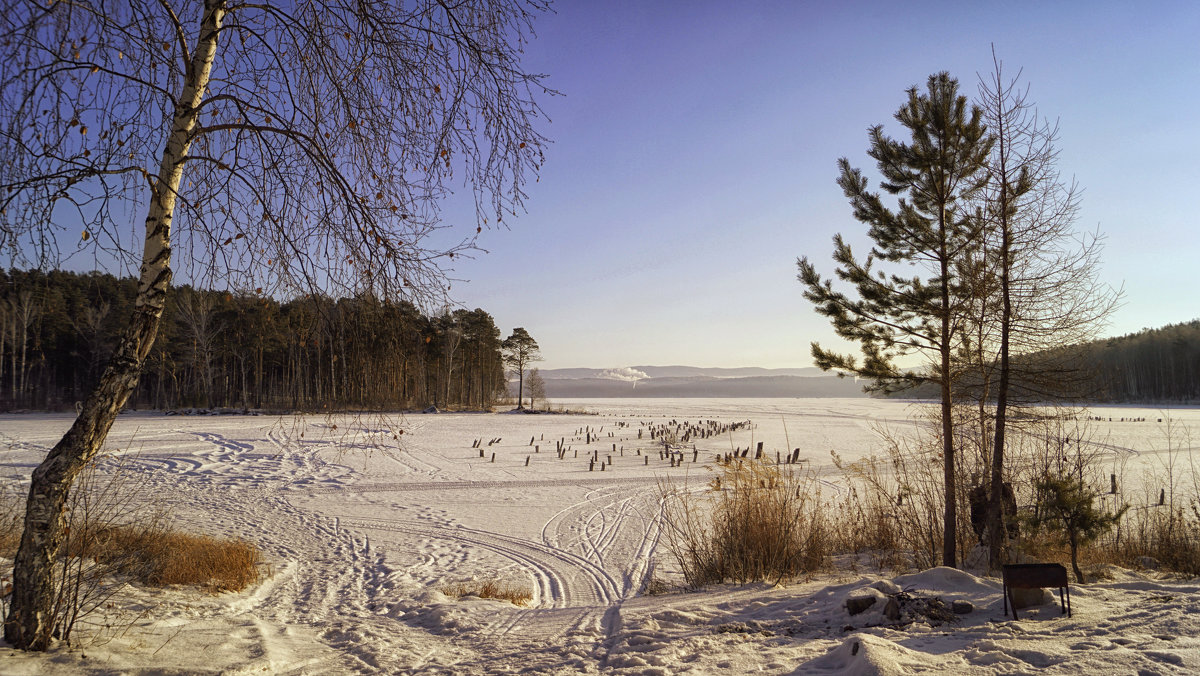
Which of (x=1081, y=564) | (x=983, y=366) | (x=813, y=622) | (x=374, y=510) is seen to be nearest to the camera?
(x=813, y=622)

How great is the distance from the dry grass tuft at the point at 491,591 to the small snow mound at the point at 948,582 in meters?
4.54

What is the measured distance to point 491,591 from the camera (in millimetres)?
7879

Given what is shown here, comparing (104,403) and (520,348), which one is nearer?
(104,403)

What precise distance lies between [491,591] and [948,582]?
533cm

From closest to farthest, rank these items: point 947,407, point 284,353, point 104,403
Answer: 1. point 104,403
2. point 947,407
3. point 284,353

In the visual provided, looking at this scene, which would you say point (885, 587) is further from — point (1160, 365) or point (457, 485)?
point (1160, 365)

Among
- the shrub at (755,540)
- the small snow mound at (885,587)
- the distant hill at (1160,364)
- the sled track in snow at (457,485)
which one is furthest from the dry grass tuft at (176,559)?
the distant hill at (1160,364)

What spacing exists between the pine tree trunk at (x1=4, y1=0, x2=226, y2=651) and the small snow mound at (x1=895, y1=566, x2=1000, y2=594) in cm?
666

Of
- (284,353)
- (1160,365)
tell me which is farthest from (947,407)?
(1160,365)

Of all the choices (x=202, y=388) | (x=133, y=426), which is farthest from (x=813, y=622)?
(x=202, y=388)

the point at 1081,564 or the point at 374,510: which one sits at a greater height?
the point at 1081,564

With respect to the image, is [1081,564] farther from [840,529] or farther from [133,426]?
[133,426]

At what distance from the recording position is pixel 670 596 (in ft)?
22.5

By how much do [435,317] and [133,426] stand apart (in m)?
37.0
